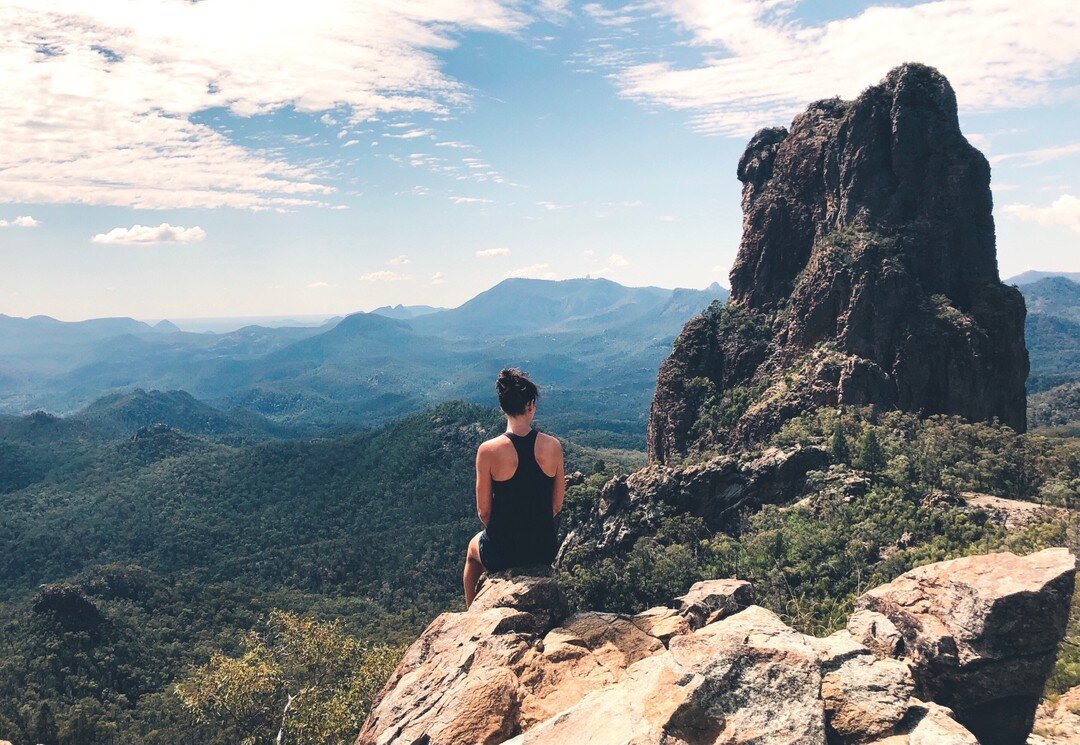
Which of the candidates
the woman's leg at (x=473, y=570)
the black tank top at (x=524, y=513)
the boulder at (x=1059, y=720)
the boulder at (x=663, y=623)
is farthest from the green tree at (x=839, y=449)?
the woman's leg at (x=473, y=570)

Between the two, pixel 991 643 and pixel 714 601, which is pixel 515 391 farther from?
pixel 991 643

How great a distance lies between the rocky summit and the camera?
67.5m

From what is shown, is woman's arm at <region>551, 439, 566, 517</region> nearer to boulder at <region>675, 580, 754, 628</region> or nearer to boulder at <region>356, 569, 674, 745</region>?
boulder at <region>356, 569, 674, 745</region>

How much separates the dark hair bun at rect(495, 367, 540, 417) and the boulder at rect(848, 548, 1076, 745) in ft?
28.6

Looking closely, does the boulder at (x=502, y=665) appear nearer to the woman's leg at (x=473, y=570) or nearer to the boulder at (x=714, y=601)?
the woman's leg at (x=473, y=570)

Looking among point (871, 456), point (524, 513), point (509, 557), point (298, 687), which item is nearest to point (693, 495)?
point (871, 456)

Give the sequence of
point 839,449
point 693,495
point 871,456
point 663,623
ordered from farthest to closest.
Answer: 1. point 693,495
2. point 839,449
3. point 871,456
4. point 663,623

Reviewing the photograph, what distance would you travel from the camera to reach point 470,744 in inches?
396

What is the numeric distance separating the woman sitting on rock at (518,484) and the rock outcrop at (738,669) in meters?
0.91

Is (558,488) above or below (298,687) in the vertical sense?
above

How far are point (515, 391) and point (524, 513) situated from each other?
304cm

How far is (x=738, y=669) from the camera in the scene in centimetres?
923

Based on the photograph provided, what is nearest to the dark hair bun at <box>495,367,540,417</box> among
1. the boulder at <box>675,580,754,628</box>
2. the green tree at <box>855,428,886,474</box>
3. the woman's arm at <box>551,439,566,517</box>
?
the woman's arm at <box>551,439,566,517</box>

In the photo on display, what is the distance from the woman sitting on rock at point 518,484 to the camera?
13.7 meters
